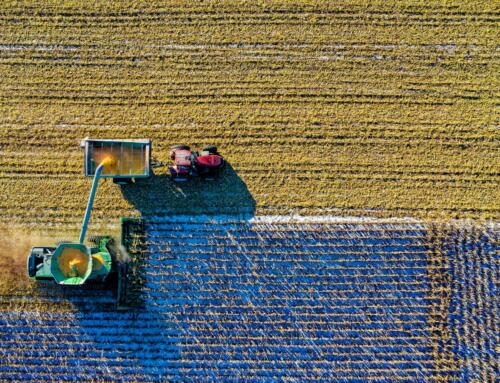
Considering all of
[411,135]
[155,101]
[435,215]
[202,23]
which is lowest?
[435,215]

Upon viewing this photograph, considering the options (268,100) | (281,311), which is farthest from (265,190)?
(281,311)

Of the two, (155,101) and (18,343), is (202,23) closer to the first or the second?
(155,101)

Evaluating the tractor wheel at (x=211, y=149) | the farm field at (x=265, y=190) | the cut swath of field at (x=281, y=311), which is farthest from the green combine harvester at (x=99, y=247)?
the tractor wheel at (x=211, y=149)

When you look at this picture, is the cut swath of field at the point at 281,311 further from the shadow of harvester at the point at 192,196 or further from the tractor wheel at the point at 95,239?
the tractor wheel at the point at 95,239

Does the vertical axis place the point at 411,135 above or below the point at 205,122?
above

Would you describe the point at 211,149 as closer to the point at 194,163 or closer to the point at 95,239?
the point at 194,163

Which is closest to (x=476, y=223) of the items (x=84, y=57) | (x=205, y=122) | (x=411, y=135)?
(x=411, y=135)
